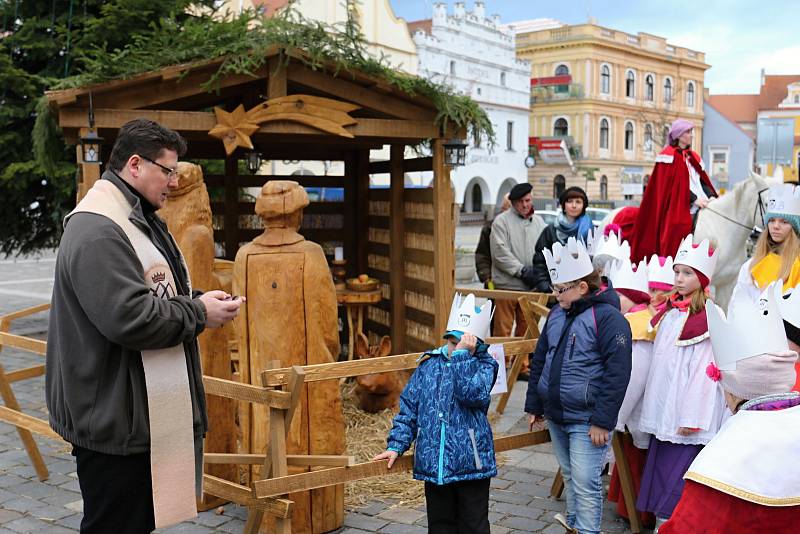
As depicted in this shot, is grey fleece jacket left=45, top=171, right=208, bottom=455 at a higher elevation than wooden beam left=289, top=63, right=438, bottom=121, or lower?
lower

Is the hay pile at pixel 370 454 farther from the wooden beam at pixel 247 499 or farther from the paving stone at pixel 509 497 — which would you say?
the wooden beam at pixel 247 499

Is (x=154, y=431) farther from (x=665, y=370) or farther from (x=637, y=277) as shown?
(x=637, y=277)

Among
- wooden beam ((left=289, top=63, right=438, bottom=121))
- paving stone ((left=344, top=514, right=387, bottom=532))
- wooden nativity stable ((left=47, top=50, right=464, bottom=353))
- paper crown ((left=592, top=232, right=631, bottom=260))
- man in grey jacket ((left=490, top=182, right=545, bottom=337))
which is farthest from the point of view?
man in grey jacket ((left=490, top=182, right=545, bottom=337))

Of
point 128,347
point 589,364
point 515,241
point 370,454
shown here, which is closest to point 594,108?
point 515,241

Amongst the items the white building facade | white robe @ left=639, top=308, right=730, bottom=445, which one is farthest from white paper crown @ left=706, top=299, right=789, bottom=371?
the white building facade

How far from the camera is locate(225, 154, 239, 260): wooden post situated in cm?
944

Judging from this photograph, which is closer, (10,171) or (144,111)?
(144,111)

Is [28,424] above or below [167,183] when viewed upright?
below

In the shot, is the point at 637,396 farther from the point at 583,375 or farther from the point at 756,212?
the point at 756,212

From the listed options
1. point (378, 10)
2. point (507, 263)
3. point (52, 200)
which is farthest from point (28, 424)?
point (378, 10)

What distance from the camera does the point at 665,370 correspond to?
184 inches

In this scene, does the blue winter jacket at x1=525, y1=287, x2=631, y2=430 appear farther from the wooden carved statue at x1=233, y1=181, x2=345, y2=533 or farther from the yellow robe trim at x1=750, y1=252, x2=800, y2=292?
the yellow robe trim at x1=750, y1=252, x2=800, y2=292

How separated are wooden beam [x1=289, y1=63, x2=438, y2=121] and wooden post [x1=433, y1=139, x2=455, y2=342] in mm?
324

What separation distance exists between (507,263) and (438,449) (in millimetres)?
5126
